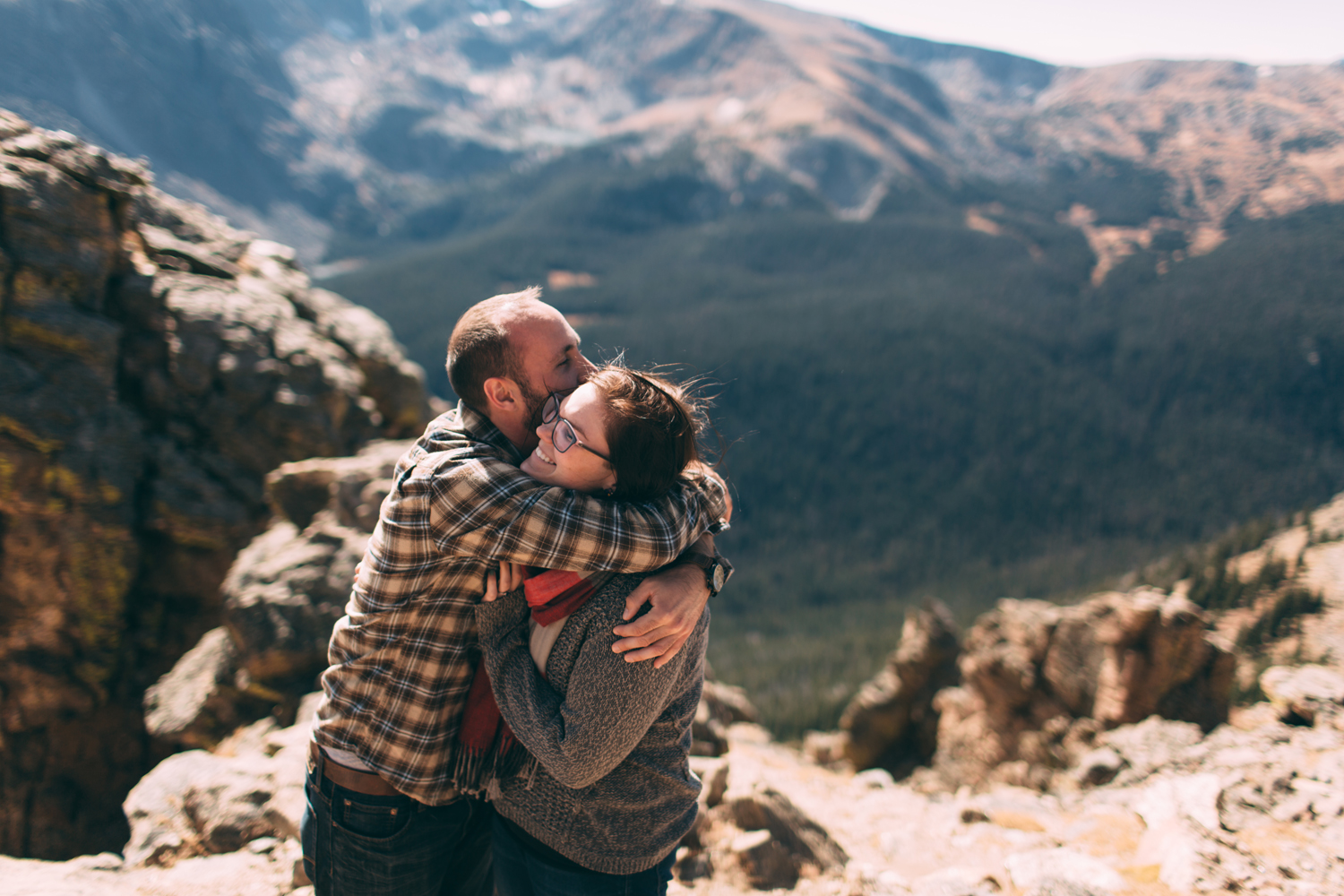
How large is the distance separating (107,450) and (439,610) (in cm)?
855

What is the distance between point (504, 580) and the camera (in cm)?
287

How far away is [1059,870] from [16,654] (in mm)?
10399

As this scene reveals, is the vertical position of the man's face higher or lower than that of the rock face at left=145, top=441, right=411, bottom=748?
higher

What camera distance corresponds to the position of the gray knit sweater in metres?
2.71

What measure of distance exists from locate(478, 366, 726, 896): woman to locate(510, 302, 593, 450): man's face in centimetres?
8

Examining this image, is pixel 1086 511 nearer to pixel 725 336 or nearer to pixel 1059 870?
pixel 725 336

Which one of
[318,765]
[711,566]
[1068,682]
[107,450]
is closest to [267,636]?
[107,450]

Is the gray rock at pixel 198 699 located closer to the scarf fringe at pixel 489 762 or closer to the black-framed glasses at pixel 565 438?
the scarf fringe at pixel 489 762

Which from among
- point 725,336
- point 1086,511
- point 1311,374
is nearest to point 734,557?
point 725,336

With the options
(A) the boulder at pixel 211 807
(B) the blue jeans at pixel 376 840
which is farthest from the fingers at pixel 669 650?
(A) the boulder at pixel 211 807

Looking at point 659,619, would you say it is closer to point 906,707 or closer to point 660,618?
point 660,618

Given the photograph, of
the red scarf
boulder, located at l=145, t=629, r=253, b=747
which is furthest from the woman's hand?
boulder, located at l=145, t=629, r=253, b=747

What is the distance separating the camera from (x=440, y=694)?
3076mm

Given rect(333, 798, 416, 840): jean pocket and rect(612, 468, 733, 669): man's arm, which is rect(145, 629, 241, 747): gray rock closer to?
rect(333, 798, 416, 840): jean pocket
